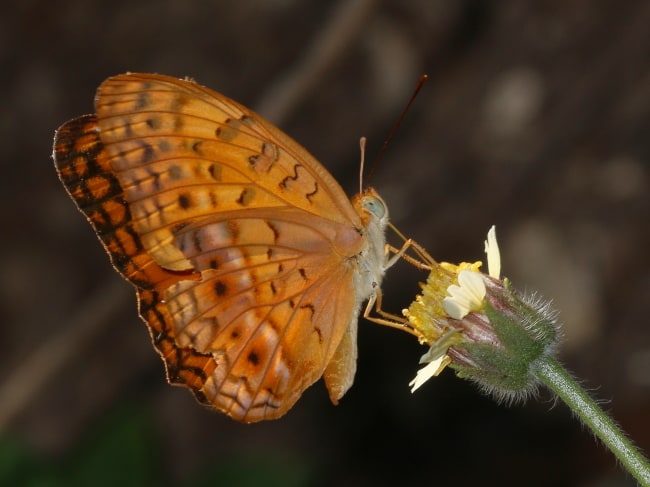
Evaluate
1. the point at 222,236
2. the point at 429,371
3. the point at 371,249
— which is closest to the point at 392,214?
the point at 371,249

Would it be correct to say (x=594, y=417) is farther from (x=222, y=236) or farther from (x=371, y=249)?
(x=222, y=236)

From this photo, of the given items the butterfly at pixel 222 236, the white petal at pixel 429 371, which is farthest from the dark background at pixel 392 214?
the white petal at pixel 429 371

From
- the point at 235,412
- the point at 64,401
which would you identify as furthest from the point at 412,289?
the point at 235,412

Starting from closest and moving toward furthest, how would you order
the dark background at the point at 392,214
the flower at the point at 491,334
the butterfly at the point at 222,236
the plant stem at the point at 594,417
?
the plant stem at the point at 594,417
the flower at the point at 491,334
the butterfly at the point at 222,236
the dark background at the point at 392,214

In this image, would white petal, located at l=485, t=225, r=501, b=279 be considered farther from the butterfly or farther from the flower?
the butterfly

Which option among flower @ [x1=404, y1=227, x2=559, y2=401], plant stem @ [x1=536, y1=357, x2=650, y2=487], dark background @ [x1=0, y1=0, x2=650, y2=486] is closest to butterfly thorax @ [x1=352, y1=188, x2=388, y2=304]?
flower @ [x1=404, y1=227, x2=559, y2=401]

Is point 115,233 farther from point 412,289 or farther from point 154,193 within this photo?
point 412,289

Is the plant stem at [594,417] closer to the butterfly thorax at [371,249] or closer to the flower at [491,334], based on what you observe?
the flower at [491,334]
